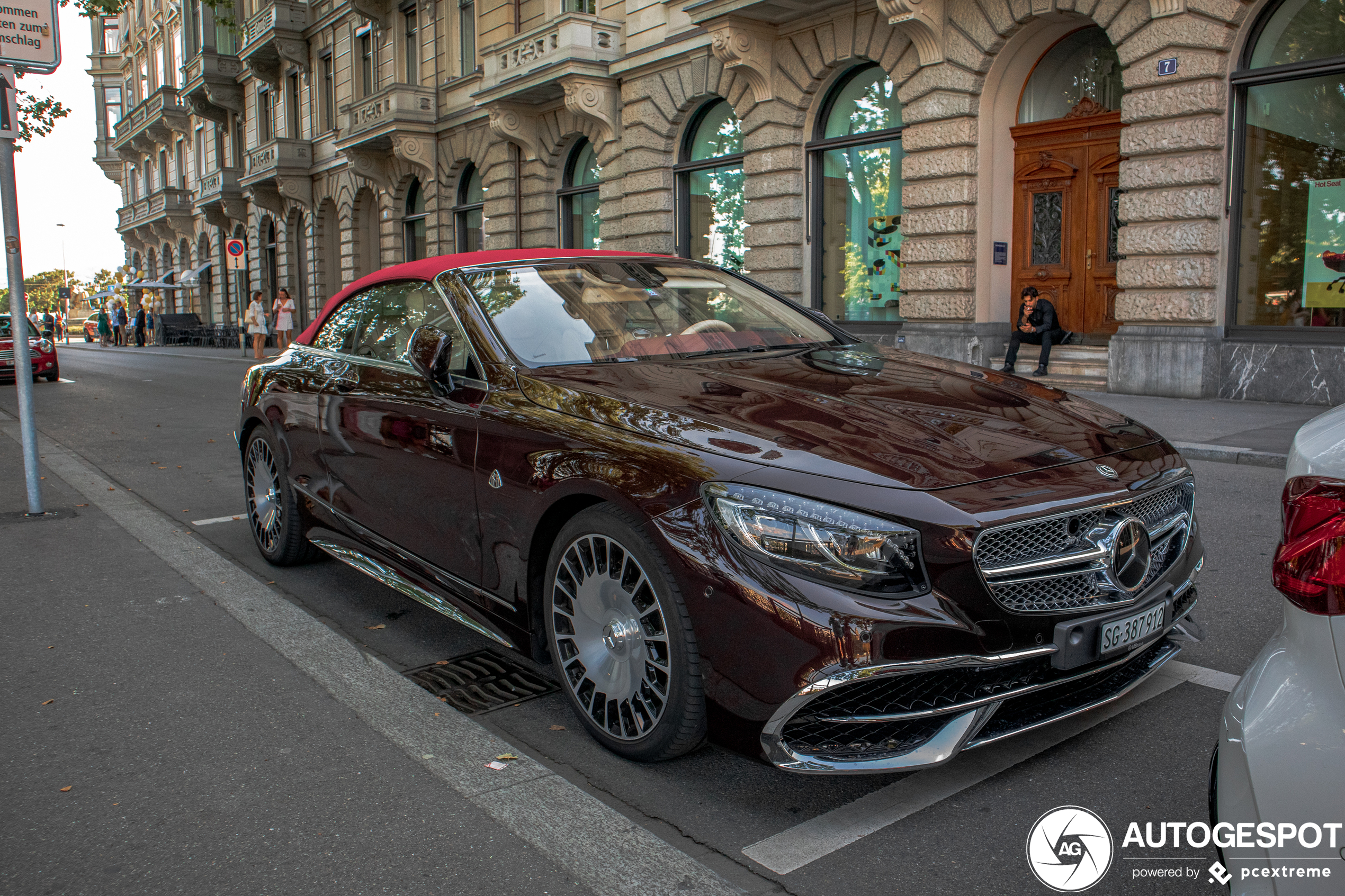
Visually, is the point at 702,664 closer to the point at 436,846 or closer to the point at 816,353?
the point at 436,846

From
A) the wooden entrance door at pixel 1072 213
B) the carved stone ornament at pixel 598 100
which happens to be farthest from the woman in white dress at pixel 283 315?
the wooden entrance door at pixel 1072 213

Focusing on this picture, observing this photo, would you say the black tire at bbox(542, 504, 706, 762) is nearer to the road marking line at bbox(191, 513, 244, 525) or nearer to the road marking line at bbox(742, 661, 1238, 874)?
the road marking line at bbox(742, 661, 1238, 874)

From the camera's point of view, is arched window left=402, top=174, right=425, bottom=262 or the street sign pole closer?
the street sign pole

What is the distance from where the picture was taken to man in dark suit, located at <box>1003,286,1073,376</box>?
14.1 meters

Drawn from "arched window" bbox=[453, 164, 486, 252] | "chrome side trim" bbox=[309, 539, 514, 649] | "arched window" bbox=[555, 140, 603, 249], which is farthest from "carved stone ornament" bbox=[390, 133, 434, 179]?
"chrome side trim" bbox=[309, 539, 514, 649]

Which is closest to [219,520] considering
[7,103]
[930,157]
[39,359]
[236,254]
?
[7,103]

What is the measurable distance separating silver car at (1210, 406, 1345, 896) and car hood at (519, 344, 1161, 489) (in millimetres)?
912

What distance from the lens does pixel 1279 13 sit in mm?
12039

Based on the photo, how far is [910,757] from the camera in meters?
2.52

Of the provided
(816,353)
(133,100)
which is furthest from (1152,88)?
(133,100)

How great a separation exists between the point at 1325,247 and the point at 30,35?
1268cm

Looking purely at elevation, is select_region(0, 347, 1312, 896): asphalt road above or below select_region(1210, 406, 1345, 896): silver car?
below

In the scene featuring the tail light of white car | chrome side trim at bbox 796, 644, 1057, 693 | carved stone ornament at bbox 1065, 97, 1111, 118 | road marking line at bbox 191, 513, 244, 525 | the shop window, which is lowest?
road marking line at bbox 191, 513, 244, 525

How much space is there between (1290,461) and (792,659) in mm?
1118
